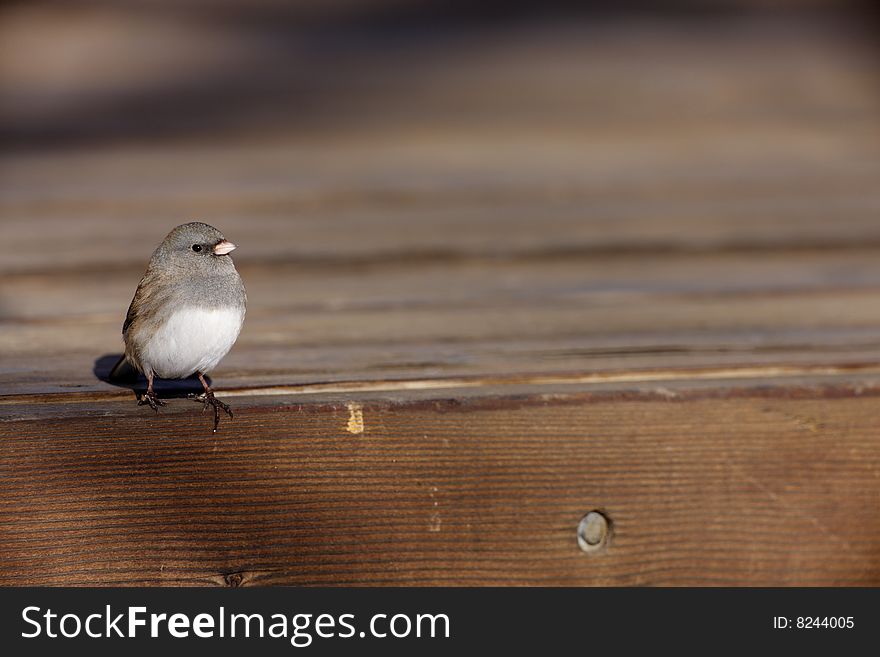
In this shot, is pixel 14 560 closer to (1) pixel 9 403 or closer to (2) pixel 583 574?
(1) pixel 9 403

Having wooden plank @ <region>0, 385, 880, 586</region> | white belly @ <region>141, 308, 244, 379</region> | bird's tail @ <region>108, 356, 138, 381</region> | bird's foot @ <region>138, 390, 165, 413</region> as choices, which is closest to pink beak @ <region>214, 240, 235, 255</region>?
white belly @ <region>141, 308, 244, 379</region>

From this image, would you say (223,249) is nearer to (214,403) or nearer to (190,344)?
(190,344)

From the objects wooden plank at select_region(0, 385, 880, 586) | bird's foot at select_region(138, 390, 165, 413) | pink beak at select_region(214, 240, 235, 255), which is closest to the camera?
wooden plank at select_region(0, 385, 880, 586)

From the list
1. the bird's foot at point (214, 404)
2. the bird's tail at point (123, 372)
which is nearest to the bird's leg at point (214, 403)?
the bird's foot at point (214, 404)

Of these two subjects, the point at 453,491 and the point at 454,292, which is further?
the point at 454,292

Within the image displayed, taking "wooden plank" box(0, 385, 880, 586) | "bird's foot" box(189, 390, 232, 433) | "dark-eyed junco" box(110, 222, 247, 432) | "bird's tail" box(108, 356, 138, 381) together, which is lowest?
"wooden plank" box(0, 385, 880, 586)

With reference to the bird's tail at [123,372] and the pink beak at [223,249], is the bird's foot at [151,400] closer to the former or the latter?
the bird's tail at [123,372]

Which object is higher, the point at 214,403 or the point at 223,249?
the point at 223,249

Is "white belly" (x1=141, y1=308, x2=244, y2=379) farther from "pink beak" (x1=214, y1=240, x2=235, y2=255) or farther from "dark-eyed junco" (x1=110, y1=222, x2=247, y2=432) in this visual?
"pink beak" (x1=214, y1=240, x2=235, y2=255)

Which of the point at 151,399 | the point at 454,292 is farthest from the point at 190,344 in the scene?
the point at 454,292
